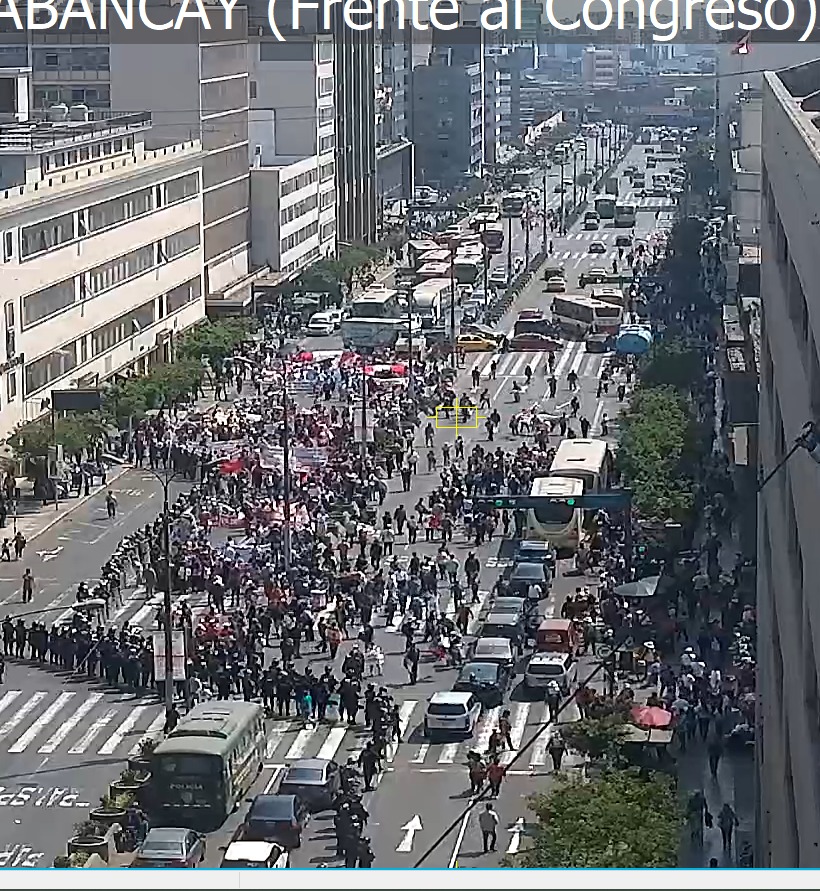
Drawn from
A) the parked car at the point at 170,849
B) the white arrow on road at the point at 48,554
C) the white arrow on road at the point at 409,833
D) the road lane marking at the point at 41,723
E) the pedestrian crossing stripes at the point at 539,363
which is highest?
the pedestrian crossing stripes at the point at 539,363

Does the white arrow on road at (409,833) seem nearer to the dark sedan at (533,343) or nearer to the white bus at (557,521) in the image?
the white bus at (557,521)

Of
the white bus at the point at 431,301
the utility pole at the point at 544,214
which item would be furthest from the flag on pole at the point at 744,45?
the white bus at the point at 431,301

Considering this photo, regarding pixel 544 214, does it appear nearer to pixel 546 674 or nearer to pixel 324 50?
pixel 324 50

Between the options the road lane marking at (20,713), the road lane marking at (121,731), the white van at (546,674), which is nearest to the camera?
the road lane marking at (121,731)

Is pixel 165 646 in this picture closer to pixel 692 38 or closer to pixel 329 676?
pixel 329 676

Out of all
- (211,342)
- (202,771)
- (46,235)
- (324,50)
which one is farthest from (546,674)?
(324,50)

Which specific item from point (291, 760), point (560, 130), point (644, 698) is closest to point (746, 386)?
point (644, 698)

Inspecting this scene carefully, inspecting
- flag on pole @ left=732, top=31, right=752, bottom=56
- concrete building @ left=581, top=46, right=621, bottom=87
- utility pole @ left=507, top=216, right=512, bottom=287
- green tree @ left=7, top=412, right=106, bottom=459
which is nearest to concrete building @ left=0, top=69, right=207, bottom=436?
green tree @ left=7, top=412, right=106, bottom=459
